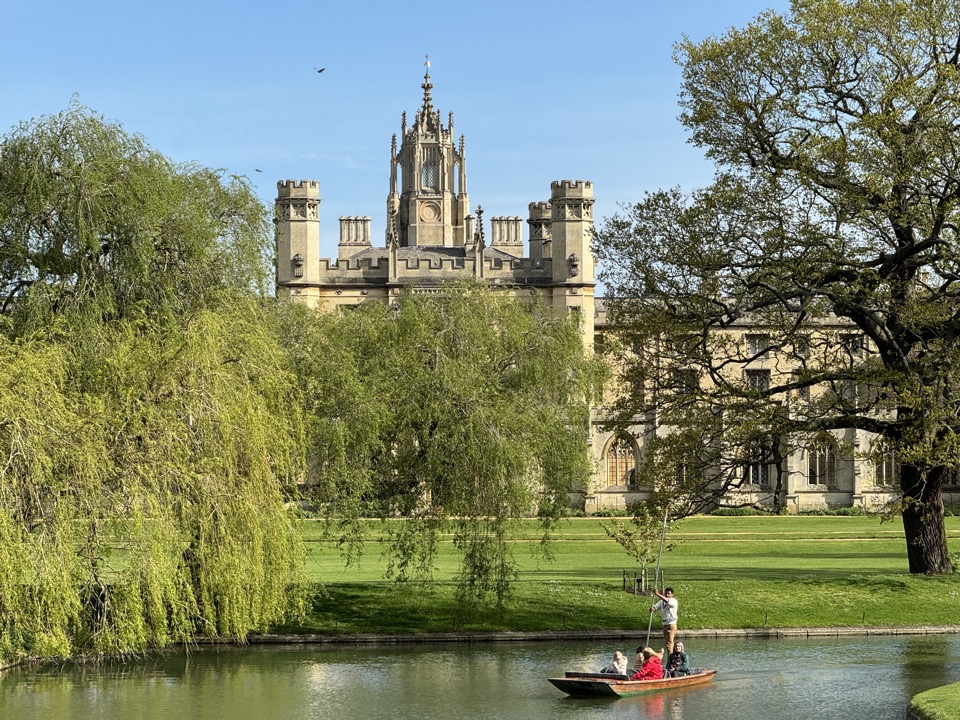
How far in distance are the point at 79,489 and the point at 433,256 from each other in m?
53.8

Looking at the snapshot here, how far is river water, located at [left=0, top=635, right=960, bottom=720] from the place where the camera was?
18.8m

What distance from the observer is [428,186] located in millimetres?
88500

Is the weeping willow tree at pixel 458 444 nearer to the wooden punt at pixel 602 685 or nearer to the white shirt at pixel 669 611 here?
the white shirt at pixel 669 611

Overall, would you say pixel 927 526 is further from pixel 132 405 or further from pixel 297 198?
pixel 297 198

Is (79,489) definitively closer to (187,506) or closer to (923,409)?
(187,506)

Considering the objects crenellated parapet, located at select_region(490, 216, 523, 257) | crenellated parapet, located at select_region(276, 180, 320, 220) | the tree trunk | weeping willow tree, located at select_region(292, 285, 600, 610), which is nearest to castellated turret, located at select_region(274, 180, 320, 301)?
crenellated parapet, located at select_region(276, 180, 320, 220)

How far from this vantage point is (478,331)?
29828 millimetres

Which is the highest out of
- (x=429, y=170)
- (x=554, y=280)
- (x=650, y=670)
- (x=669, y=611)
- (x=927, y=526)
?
(x=429, y=170)

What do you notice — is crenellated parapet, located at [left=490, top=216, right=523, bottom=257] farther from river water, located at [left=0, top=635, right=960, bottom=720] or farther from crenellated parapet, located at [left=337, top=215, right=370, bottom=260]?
river water, located at [left=0, top=635, right=960, bottom=720]

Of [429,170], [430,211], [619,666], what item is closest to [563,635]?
[619,666]

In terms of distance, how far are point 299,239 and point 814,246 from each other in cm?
4674

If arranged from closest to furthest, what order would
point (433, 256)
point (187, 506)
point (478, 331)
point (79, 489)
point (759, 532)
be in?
point (79, 489)
point (187, 506)
point (478, 331)
point (759, 532)
point (433, 256)

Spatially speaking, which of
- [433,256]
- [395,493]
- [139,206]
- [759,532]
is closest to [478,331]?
[395,493]

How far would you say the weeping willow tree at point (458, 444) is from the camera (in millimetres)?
26203
